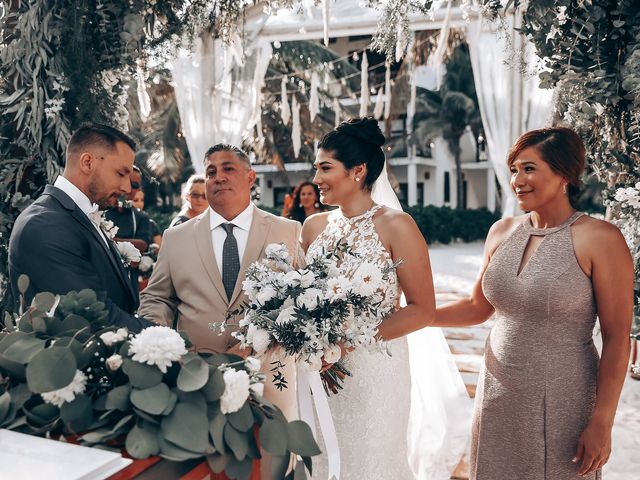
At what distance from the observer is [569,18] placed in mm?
2672

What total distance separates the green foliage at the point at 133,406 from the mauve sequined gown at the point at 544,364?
126 centimetres

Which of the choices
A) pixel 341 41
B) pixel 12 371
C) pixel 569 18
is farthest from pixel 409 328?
pixel 341 41

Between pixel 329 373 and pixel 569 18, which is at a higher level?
pixel 569 18

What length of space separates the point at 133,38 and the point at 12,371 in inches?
92.5

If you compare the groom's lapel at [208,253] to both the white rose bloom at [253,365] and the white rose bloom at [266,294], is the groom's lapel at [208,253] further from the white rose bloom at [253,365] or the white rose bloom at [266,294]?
the white rose bloom at [253,365]

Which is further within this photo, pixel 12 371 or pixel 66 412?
pixel 12 371

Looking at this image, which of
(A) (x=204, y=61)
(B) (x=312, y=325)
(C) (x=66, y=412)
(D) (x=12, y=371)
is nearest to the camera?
(C) (x=66, y=412)

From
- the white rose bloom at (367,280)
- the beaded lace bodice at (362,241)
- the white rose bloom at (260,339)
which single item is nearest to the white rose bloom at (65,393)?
the white rose bloom at (260,339)

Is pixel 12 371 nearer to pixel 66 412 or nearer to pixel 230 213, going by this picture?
pixel 66 412

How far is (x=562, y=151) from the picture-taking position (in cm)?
240

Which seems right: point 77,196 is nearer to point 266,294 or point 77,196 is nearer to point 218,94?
Answer: point 266,294

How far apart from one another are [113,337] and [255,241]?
1550mm

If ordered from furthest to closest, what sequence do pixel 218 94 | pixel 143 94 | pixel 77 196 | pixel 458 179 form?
pixel 458 179, pixel 218 94, pixel 143 94, pixel 77 196

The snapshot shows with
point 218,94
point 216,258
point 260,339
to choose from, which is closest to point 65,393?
point 260,339
